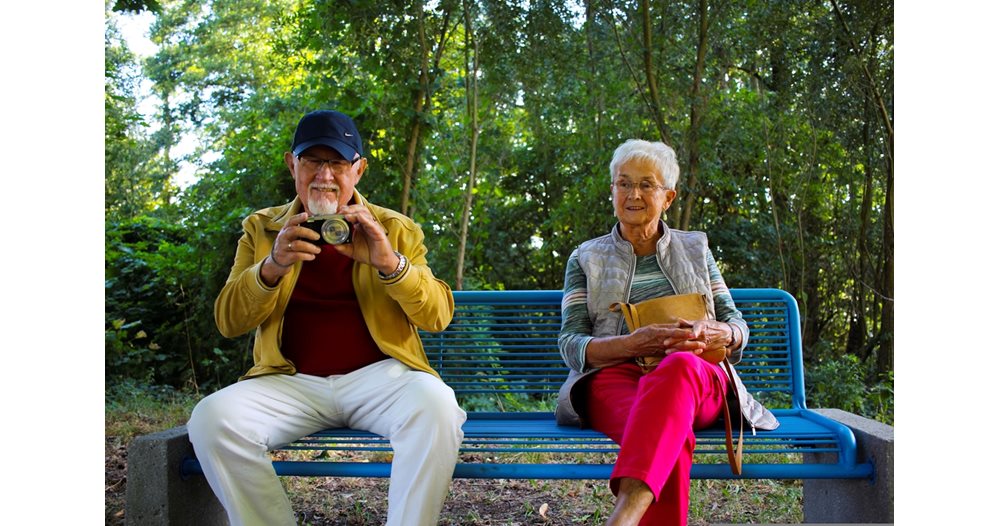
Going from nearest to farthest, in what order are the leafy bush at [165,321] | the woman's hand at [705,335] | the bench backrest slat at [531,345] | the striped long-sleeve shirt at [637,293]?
the woman's hand at [705,335], the striped long-sleeve shirt at [637,293], the bench backrest slat at [531,345], the leafy bush at [165,321]

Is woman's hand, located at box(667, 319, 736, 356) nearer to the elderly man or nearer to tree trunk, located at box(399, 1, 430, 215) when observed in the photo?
the elderly man

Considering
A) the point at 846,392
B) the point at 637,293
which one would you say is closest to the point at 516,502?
the point at 637,293

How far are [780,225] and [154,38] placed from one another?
1285 centimetres

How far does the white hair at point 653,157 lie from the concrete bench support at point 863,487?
0.98 metres

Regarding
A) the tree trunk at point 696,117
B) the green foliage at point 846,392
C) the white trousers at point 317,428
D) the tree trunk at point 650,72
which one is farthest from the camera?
the tree trunk at point 696,117

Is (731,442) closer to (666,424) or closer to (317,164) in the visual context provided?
(666,424)

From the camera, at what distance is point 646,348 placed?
8.73 ft

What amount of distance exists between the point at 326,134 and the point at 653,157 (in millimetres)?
1065

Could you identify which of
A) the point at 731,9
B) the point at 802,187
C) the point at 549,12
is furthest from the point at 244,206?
the point at 802,187

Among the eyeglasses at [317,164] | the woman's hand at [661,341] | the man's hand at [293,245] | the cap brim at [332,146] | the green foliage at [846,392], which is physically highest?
the cap brim at [332,146]

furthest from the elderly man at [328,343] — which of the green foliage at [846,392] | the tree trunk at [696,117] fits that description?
the green foliage at [846,392]

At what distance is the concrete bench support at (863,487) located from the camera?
2527 mm

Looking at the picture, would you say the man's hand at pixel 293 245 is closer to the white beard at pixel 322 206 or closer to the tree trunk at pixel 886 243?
the white beard at pixel 322 206

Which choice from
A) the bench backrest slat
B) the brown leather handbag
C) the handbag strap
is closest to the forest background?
the bench backrest slat
